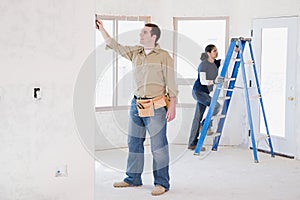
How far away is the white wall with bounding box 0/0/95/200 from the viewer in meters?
3.63

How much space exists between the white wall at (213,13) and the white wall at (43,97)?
121 inches

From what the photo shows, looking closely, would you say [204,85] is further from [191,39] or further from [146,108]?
[146,108]

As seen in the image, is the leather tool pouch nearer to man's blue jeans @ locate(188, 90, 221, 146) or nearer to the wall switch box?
the wall switch box

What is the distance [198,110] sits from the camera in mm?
6945

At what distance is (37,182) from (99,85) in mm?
3235

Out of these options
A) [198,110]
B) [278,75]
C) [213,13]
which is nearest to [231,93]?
[198,110]

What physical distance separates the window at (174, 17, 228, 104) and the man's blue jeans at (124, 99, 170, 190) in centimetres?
243

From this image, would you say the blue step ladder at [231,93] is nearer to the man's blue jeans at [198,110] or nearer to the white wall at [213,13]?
the man's blue jeans at [198,110]

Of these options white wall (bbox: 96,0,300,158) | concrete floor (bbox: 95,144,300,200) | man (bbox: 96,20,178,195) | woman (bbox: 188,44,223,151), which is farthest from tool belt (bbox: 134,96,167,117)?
white wall (bbox: 96,0,300,158)

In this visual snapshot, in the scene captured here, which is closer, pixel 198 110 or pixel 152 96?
pixel 152 96

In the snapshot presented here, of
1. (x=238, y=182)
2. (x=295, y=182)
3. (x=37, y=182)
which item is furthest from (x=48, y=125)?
(x=295, y=182)

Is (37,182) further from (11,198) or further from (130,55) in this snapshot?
(130,55)

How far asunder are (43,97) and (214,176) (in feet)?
8.18

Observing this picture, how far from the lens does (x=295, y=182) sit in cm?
533
